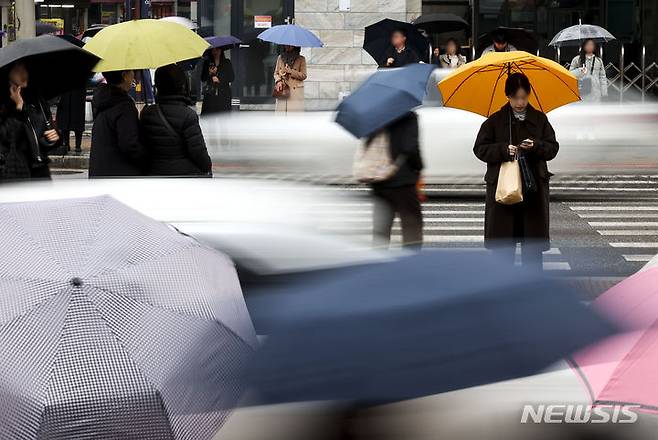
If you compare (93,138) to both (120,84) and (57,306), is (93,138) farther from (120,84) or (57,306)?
(57,306)

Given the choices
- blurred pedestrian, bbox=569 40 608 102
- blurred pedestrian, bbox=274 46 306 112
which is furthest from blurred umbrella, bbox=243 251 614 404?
blurred pedestrian, bbox=569 40 608 102

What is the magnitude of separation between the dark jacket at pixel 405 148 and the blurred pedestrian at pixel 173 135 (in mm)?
1250

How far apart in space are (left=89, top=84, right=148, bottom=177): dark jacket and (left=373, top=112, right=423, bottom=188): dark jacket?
166cm

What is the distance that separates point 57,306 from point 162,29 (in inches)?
276

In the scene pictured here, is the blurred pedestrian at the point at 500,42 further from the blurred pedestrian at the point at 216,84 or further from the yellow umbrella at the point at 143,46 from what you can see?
the yellow umbrella at the point at 143,46

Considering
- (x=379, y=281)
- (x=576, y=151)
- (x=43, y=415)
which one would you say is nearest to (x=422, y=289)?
(x=379, y=281)

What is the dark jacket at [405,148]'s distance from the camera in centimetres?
928

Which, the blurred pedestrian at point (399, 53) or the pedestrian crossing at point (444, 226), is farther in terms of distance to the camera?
the blurred pedestrian at point (399, 53)

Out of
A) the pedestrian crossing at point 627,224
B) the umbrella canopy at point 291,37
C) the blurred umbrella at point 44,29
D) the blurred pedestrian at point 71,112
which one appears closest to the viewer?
the pedestrian crossing at point 627,224

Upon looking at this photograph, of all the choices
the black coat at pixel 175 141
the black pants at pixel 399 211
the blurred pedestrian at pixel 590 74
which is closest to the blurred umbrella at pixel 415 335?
the black coat at pixel 175 141

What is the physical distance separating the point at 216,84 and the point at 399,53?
2.96 metres

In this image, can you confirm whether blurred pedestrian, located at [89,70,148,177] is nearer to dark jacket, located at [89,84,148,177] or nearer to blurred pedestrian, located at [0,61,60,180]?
dark jacket, located at [89,84,148,177]

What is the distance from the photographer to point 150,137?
931cm

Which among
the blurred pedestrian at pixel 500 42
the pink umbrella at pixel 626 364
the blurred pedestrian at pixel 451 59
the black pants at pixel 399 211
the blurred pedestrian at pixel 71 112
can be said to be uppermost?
the blurred pedestrian at pixel 500 42
